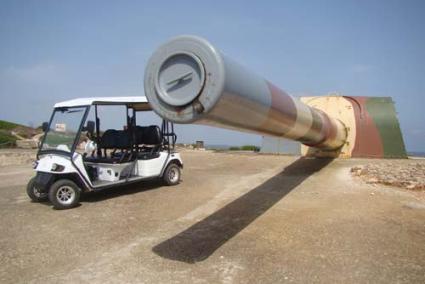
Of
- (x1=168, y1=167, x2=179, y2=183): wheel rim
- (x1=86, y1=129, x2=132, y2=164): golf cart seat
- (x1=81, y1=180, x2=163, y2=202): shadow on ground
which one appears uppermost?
(x1=86, y1=129, x2=132, y2=164): golf cart seat

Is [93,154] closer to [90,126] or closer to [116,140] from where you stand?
[116,140]

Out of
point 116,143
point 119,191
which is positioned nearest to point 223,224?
point 119,191

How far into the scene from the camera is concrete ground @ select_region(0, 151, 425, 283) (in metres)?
3.62

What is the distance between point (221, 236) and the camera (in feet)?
15.5

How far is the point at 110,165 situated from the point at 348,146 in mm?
7460

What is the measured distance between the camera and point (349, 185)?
26.2 ft

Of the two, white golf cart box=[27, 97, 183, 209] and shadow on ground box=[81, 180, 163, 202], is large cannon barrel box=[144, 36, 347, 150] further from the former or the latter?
shadow on ground box=[81, 180, 163, 202]

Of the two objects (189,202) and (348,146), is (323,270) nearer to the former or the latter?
(189,202)

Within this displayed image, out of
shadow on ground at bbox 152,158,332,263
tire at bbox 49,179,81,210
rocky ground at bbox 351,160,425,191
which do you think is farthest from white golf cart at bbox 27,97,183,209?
rocky ground at bbox 351,160,425,191

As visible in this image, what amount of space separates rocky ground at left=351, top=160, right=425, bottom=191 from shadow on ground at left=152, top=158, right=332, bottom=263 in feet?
4.88

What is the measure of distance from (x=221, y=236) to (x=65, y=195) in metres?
3.21

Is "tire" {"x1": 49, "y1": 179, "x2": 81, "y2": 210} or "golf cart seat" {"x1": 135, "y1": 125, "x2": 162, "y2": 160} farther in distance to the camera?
"golf cart seat" {"x1": 135, "y1": 125, "x2": 162, "y2": 160}

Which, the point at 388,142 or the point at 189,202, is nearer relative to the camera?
the point at 189,202

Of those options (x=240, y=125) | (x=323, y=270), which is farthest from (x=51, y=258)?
(x=323, y=270)
